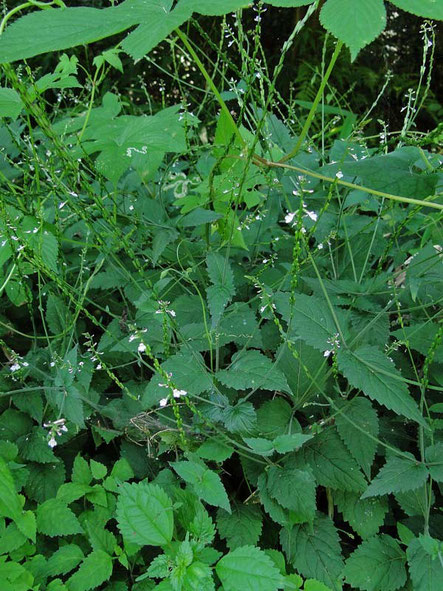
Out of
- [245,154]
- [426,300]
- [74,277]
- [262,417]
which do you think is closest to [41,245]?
[74,277]

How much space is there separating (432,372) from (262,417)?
401 millimetres

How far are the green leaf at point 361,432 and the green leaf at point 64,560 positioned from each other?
0.59 meters

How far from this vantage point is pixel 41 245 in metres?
1.25

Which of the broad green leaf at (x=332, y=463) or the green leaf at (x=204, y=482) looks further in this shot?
the broad green leaf at (x=332, y=463)

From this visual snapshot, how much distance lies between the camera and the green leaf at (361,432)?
3.86ft

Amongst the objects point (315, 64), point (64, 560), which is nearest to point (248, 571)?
point (64, 560)

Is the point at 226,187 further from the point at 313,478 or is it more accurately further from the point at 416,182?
the point at 313,478

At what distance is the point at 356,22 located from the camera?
63 cm

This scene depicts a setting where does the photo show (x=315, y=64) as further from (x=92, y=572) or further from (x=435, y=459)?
(x=92, y=572)

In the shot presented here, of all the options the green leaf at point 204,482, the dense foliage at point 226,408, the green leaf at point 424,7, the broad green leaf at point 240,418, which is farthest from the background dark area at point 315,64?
the green leaf at point 424,7

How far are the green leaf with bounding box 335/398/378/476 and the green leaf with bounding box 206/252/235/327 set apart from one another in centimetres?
33

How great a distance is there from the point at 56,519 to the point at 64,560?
0.27ft

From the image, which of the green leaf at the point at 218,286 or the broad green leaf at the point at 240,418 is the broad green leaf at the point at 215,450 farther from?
the green leaf at the point at 218,286

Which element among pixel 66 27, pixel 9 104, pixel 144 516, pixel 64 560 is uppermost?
pixel 66 27
